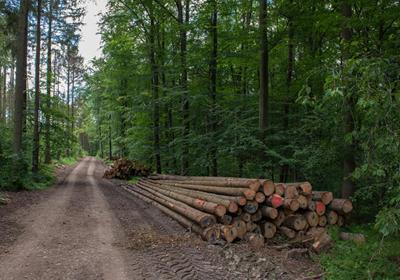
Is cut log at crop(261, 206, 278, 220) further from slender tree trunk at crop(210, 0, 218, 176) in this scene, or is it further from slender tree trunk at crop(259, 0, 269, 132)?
slender tree trunk at crop(210, 0, 218, 176)

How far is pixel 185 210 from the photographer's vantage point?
344 inches

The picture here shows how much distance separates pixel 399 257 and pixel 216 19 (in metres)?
12.7

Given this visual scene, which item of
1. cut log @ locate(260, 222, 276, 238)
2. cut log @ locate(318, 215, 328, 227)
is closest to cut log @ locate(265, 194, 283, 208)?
cut log @ locate(260, 222, 276, 238)

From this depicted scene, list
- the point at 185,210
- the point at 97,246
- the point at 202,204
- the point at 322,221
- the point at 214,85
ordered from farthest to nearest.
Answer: the point at 214,85
the point at 185,210
the point at 202,204
the point at 322,221
the point at 97,246

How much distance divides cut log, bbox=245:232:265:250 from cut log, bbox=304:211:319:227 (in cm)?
126

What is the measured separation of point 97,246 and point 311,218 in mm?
4686

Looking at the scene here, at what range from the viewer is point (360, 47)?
7.15 metres

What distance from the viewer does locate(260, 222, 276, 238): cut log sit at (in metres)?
7.58

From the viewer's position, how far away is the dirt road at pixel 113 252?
5.39m

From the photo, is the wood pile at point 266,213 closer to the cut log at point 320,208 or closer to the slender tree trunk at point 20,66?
the cut log at point 320,208

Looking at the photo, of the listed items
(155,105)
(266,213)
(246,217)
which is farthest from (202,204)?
(155,105)

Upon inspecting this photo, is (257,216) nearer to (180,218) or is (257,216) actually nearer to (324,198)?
(324,198)

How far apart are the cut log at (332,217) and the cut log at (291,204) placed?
0.96 metres

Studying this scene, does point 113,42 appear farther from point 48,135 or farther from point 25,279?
point 25,279
